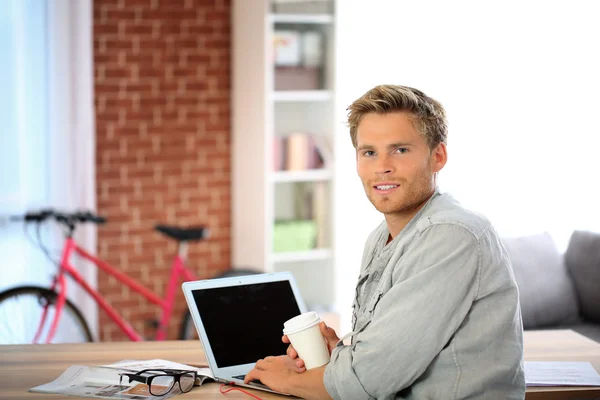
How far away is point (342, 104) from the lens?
16.9ft

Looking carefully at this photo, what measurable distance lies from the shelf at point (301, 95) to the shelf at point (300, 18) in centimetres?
41

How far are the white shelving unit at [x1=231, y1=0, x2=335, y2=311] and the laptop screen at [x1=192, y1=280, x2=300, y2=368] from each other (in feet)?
9.28

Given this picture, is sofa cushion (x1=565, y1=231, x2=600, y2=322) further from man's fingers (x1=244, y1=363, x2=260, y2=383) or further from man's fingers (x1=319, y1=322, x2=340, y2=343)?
man's fingers (x1=244, y1=363, x2=260, y2=383)

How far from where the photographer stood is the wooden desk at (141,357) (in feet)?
6.68

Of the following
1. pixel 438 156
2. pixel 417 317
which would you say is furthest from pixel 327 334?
pixel 438 156

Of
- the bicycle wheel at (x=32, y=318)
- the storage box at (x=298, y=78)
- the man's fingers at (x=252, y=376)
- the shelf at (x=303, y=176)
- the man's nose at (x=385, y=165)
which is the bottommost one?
the bicycle wheel at (x=32, y=318)

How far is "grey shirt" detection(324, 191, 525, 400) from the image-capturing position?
1802mm

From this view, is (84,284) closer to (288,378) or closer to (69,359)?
(69,359)

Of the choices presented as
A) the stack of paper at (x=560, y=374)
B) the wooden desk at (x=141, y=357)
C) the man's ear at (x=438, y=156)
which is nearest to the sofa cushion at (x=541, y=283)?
the wooden desk at (x=141, y=357)

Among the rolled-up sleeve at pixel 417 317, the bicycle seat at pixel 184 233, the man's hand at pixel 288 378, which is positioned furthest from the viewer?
the bicycle seat at pixel 184 233

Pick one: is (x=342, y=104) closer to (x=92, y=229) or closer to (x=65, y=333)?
(x=92, y=229)

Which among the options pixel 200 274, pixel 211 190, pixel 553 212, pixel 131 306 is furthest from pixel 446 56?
pixel 131 306

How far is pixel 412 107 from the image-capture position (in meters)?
1.96

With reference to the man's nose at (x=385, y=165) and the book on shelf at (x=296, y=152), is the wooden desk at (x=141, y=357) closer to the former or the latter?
the man's nose at (x=385, y=165)
